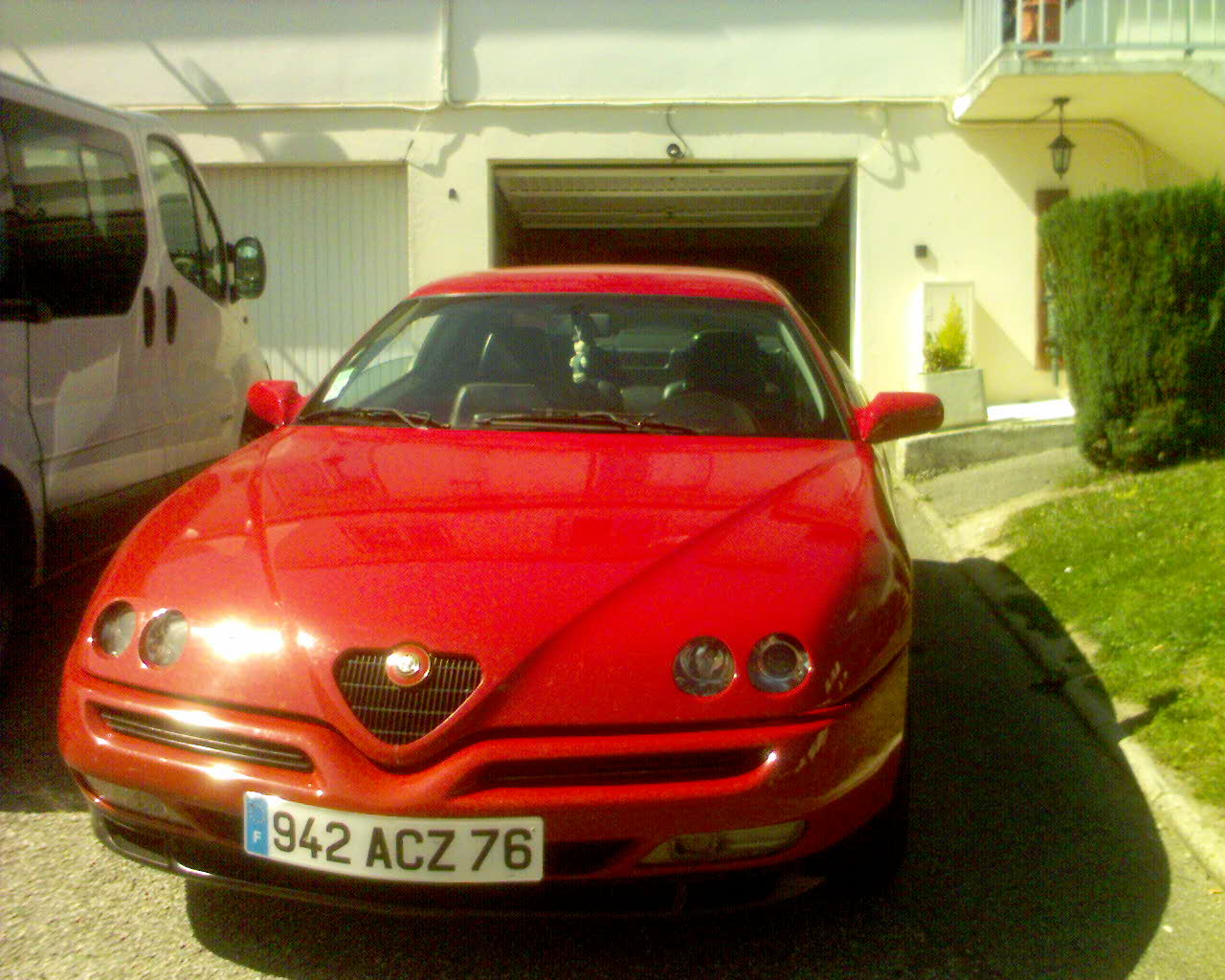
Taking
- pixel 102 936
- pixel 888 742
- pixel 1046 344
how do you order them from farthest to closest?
pixel 1046 344 → pixel 102 936 → pixel 888 742

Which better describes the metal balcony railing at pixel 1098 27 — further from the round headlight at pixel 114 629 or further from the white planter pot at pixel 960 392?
the round headlight at pixel 114 629

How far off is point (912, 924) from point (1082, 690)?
2004 mm

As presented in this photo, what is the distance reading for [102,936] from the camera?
3158 millimetres

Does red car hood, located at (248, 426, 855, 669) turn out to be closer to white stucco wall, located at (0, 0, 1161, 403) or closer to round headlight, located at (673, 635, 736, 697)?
round headlight, located at (673, 635, 736, 697)

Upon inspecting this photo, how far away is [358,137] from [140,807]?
1174cm

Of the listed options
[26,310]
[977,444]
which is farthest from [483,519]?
[977,444]

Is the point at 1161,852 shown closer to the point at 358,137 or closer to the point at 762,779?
the point at 762,779

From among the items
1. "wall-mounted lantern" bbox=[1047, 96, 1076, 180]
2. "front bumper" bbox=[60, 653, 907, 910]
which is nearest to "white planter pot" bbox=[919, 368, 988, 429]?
"wall-mounted lantern" bbox=[1047, 96, 1076, 180]

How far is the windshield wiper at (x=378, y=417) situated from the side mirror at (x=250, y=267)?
265 cm

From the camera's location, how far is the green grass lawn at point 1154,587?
173 inches

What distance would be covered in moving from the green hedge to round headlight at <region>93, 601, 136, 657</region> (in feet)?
21.5

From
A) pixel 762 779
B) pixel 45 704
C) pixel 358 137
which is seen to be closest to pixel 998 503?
pixel 45 704

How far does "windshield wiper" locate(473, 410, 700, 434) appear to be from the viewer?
157 inches

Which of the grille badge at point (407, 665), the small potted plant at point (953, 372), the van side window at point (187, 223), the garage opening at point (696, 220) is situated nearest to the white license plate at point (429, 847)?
the grille badge at point (407, 665)
